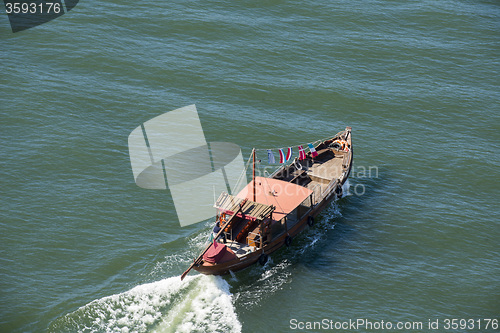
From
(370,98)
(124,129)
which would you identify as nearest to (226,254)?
(124,129)

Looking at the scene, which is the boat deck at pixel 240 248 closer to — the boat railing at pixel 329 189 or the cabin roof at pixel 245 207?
the cabin roof at pixel 245 207

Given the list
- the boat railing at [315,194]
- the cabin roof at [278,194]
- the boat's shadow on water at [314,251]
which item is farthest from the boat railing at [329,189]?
the cabin roof at [278,194]

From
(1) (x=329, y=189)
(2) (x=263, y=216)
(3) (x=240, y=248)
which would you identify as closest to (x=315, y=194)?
(1) (x=329, y=189)

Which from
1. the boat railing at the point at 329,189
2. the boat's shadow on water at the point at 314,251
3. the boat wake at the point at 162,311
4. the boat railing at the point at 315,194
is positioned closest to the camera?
the boat wake at the point at 162,311

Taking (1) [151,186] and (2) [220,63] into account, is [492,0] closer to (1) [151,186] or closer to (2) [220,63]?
(2) [220,63]

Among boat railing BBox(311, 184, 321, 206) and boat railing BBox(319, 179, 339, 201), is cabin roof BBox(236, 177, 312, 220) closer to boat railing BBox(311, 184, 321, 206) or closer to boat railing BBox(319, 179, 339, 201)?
boat railing BBox(311, 184, 321, 206)

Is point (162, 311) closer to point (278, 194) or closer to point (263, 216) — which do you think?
point (263, 216)
